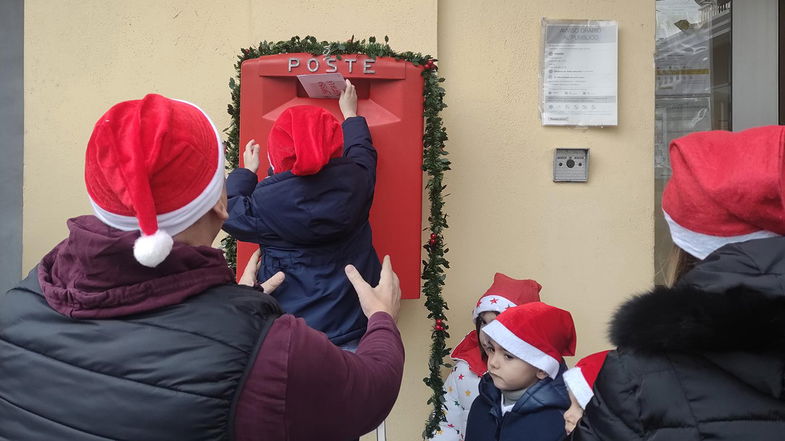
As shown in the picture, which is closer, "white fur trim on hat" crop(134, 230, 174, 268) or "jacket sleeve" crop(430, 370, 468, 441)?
"white fur trim on hat" crop(134, 230, 174, 268)

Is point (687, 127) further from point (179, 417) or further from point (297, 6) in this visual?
point (179, 417)

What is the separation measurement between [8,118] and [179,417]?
2586 mm

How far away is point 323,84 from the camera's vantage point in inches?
95.3

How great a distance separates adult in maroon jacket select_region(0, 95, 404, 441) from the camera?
0.97m

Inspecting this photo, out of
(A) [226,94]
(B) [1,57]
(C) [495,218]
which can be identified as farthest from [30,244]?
(C) [495,218]

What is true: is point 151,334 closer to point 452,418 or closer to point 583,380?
point 583,380

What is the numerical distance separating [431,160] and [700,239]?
1.48m

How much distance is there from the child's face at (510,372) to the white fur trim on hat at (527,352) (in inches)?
1.2

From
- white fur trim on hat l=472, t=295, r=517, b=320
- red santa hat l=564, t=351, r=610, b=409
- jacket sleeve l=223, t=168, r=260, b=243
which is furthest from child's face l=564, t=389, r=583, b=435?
jacket sleeve l=223, t=168, r=260, b=243

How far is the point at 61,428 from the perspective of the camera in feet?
3.20

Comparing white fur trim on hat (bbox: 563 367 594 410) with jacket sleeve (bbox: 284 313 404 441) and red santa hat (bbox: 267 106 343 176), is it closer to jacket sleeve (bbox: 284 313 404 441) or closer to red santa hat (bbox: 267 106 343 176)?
jacket sleeve (bbox: 284 313 404 441)

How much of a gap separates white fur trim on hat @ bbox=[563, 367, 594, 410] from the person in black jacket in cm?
62

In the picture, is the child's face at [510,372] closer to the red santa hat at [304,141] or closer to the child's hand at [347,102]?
the red santa hat at [304,141]

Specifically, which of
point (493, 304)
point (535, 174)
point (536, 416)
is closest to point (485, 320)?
point (493, 304)
